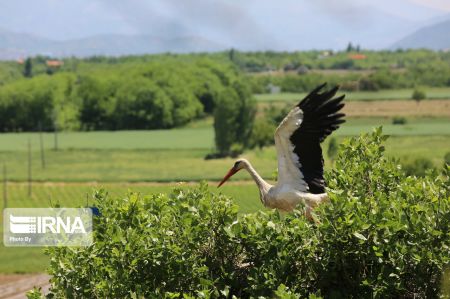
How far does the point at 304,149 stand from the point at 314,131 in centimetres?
36

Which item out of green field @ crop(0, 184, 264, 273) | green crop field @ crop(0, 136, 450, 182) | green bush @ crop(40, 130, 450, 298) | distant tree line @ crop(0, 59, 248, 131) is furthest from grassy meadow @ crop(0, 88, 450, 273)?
green bush @ crop(40, 130, 450, 298)

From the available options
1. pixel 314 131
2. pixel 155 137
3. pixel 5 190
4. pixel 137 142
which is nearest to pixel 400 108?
pixel 155 137

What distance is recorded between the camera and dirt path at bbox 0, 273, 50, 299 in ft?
168

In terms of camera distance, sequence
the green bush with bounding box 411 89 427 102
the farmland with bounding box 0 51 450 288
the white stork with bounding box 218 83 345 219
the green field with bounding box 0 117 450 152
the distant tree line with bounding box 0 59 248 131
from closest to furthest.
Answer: the white stork with bounding box 218 83 345 219 < the farmland with bounding box 0 51 450 288 < the green field with bounding box 0 117 450 152 < the green bush with bounding box 411 89 427 102 < the distant tree line with bounding box 0 59 248 131

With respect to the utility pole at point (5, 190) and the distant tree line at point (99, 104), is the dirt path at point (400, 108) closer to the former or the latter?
the distant tree line at point (99, 104)

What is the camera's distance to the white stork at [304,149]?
14.6 metres

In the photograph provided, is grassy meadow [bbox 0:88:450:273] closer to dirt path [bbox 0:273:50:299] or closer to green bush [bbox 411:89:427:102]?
green bush [bbox 411:89:427:102]

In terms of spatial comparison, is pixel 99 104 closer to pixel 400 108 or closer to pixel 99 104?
pixel 99 104

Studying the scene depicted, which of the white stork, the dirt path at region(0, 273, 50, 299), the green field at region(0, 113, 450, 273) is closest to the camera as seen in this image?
the white stork

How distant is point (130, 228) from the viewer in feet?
42.7

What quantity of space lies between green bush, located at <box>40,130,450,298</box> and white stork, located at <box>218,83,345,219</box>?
86cm

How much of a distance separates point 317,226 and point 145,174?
10282cm

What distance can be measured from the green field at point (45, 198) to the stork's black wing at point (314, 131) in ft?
158

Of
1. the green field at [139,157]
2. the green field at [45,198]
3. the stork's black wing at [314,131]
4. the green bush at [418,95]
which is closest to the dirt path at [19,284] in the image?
the green field at [45,198]
